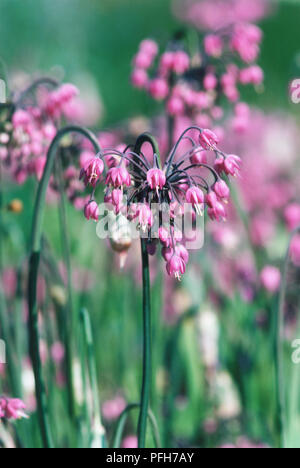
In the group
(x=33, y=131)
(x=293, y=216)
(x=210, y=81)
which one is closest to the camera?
(x=33, y=131)

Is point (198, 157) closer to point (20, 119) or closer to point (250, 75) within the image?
point (20, 119)

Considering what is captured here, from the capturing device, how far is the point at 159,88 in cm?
246

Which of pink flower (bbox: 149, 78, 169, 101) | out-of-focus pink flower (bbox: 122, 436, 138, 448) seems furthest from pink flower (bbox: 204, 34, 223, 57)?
out-of-focus pink flower (bbox: 122, 436, 138, 448)

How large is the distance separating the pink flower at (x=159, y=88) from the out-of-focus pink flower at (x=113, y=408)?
129 cm

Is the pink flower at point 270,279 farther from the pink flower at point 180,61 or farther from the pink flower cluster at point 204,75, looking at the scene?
the pink flower at point 180,61

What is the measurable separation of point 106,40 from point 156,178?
274 inches

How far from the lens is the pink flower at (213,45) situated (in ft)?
7.97

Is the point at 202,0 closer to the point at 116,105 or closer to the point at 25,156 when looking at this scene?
the point at 116,105

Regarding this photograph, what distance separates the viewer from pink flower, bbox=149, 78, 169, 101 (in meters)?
2.46

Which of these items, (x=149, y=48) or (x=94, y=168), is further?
(x=149, y=48)

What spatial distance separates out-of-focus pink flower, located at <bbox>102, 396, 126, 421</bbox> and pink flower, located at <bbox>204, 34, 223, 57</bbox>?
148 cm

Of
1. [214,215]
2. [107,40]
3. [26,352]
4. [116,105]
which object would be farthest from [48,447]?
[107,40]

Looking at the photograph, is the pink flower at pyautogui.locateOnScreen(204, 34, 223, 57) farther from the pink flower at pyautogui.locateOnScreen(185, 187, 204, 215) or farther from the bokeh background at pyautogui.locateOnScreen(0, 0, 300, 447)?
the pink flower at pyautogui.locateOnScreen(185, 187, 204, 215)

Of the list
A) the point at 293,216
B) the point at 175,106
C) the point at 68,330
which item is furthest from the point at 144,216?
the point at 293,216
